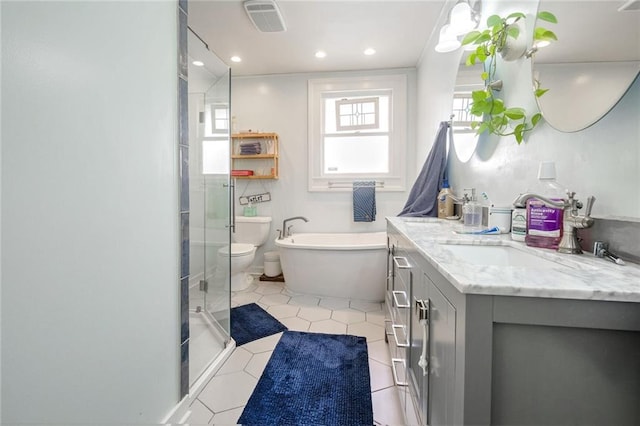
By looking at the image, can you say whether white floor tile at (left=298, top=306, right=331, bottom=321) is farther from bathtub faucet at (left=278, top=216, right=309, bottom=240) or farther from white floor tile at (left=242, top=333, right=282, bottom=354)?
bathtub faucet at (left=278, top=216, right=309, bottom=240)

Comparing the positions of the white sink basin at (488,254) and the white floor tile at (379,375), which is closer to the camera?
the white sink basin at (488,254)

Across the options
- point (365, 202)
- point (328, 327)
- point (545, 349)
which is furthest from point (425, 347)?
point (365, 202)

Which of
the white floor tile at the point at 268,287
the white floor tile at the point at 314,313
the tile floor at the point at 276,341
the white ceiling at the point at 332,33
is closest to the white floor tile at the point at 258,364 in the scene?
the tile floor at the point at 276,341

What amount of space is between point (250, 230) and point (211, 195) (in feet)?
3.99

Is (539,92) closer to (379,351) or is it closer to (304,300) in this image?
(379,351)

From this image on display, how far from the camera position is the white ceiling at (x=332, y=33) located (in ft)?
6.58

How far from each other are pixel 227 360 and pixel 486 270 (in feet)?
5.48

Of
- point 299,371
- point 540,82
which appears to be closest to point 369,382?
point 299,371

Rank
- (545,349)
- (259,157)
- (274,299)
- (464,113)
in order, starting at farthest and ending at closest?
(259,157), (274,299), (464,113), (545,349)

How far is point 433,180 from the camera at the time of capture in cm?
209

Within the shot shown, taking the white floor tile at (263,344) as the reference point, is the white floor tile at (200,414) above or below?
below

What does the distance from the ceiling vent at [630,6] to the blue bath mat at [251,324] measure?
2.27m

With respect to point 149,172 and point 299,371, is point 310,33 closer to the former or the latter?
point 149,172

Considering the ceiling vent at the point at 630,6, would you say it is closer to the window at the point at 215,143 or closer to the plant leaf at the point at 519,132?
the plant leaf at the point at 519,132
